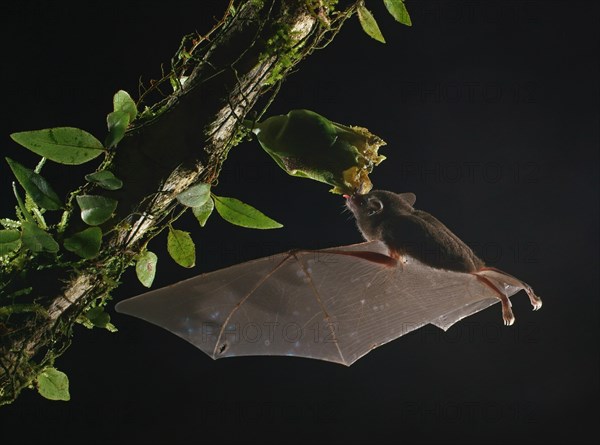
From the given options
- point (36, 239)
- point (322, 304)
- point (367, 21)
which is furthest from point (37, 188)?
point (322, 304)

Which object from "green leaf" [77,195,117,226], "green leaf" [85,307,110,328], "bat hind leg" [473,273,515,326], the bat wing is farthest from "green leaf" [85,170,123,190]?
"bat hind leg" [473,273,515,326]

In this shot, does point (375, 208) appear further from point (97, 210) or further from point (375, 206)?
point (97, 210)

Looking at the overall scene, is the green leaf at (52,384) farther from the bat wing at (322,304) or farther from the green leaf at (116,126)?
the green leaf at (116,126)

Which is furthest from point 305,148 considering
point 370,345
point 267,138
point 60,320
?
point 370,345

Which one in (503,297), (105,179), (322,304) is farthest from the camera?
(322,304)

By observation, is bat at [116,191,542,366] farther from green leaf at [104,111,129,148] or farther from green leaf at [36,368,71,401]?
green leaf at [104,111,129,148]

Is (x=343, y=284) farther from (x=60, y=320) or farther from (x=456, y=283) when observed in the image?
(x=60, y=320)

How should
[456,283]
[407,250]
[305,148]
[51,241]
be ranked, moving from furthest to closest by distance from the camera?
1. [456,283]
2. [407,250]
3. [305,148]
4. [51,241]
